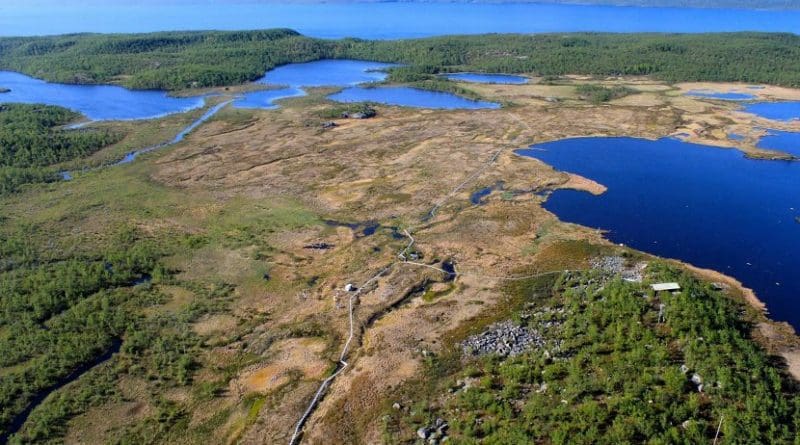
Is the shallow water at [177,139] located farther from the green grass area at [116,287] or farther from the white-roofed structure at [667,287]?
the white-roofed structure at [667,287]

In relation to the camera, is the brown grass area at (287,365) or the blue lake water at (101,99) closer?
the brown grass area at (287,365)

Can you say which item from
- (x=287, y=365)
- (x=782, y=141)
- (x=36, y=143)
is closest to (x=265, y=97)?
(x=36, y=143)

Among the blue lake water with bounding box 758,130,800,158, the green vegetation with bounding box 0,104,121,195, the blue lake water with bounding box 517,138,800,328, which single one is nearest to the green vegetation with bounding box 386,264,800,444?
the blue lake water with bounding box 517,138,800,328

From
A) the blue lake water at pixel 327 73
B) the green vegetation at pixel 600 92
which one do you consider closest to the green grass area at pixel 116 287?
the green vegetation at pixel 600 92

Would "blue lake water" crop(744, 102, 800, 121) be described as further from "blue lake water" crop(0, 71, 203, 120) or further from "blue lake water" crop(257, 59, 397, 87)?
"blue lake water" crop(0, 71, 203, 120)

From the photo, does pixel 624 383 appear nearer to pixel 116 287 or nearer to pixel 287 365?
pixel 287 365

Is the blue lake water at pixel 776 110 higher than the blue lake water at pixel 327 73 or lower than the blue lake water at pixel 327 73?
lower
